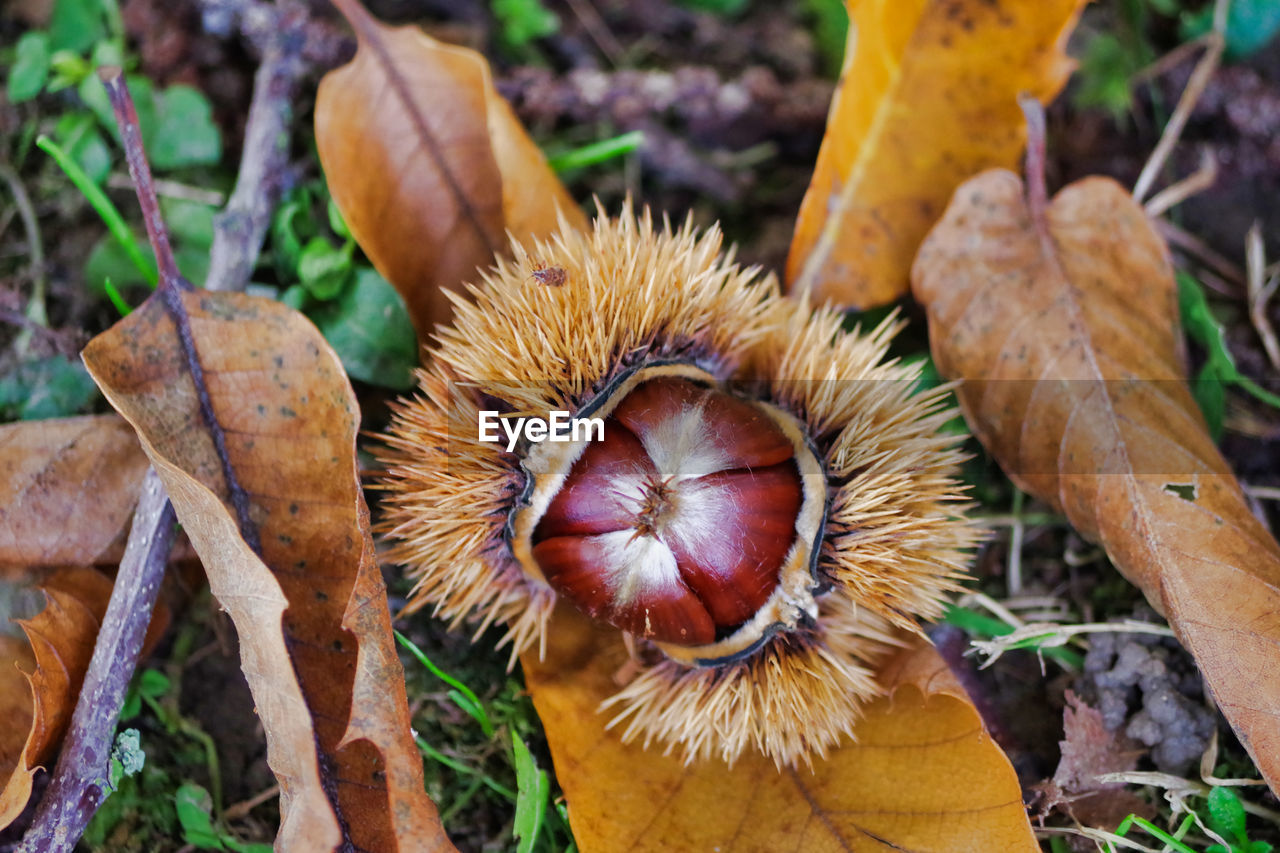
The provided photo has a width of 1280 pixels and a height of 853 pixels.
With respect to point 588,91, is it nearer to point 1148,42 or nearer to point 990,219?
point 990,219

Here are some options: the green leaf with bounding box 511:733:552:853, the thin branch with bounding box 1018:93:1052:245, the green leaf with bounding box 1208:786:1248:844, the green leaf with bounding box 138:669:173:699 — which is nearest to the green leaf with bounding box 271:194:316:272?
the green leaf with bounding box 138:669:173:699

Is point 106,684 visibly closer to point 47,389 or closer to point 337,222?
point 47,389

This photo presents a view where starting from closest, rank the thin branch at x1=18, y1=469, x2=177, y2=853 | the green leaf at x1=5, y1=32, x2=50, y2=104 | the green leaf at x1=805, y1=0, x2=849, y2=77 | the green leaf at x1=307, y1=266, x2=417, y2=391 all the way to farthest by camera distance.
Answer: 1. the thin branch at x1=18, y1=469, x2=177, y2=853
2. the green leaf at x1=307, y1=266, x2=417, y2=391
3. the green leaf at x1=5, y1=32, x2=50, y2=104
4. the green leaf at x1=805, y1=0, x2=849, y2=77

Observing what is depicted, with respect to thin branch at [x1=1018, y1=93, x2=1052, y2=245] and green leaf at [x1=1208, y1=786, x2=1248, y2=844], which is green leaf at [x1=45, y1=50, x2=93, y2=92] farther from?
green leaf at [x1=1208, y1=786, x2=1248, y2=844]

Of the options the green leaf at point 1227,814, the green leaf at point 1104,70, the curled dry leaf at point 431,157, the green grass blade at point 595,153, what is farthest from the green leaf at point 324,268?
the green leaf at point 1227,814

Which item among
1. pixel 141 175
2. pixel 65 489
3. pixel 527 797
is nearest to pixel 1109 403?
pixel 527 797

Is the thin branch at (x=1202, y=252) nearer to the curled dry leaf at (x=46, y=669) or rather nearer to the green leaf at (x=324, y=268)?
the green leaf at (x=324, y=268)
